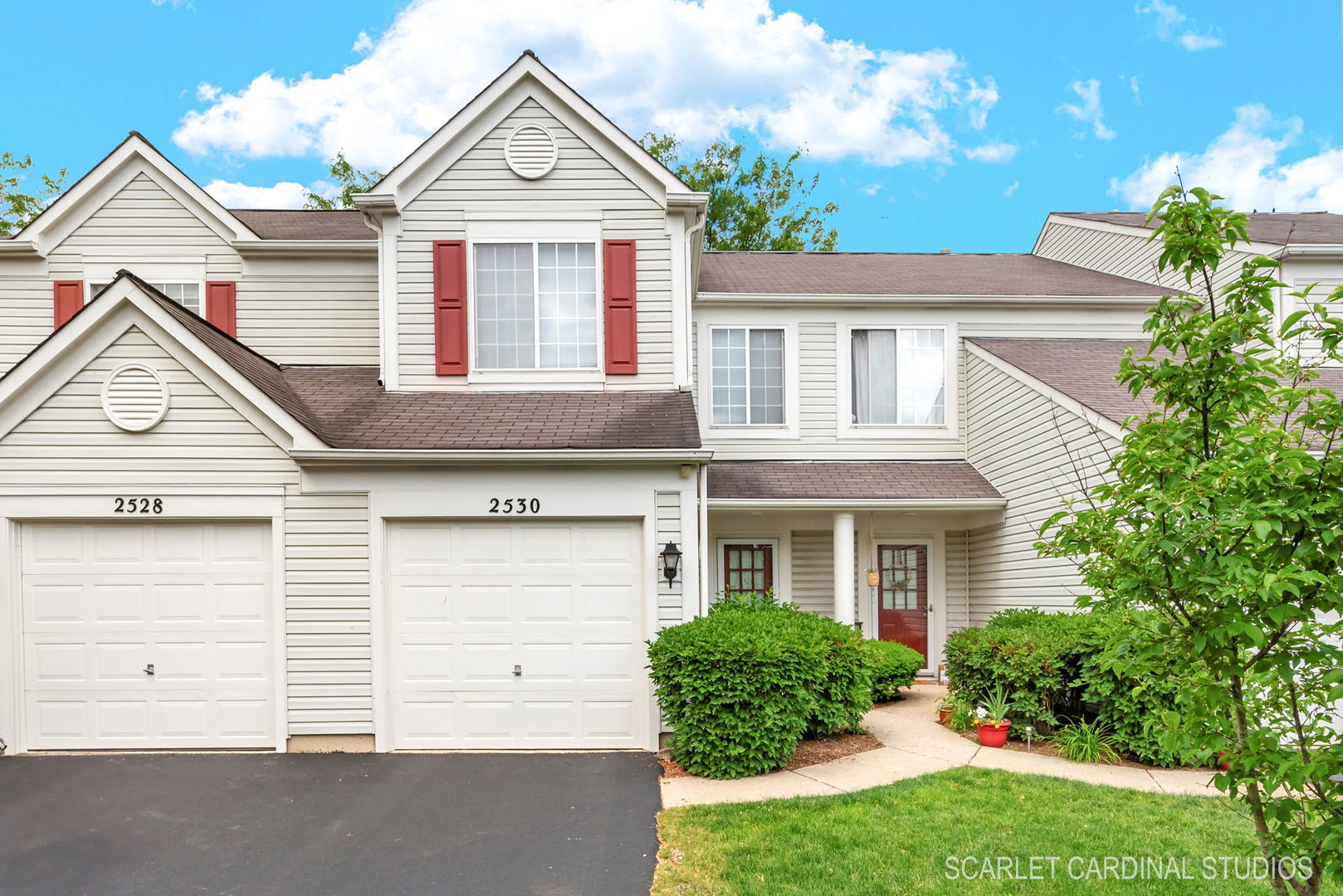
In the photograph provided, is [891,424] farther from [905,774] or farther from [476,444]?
[476,444]

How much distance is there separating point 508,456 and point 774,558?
591 centimetres

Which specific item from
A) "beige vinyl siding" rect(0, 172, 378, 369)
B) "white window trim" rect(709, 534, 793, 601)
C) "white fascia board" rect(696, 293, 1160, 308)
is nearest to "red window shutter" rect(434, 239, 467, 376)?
"beige vinyl siding" rect(0, 172, 378, 369)

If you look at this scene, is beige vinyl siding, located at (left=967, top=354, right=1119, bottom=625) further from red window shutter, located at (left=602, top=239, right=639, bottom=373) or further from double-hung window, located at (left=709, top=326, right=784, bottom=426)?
red window shutter, located at (left=602, top=239, right=639, bottom=373)

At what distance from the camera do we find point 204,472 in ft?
27.1

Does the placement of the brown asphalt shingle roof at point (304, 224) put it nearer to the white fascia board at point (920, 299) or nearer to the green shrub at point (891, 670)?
the white fascia board at point (920, 299)

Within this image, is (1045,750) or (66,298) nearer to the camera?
(1045,750)

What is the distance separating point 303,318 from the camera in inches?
445

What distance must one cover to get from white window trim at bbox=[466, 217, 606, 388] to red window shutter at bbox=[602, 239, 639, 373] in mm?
104

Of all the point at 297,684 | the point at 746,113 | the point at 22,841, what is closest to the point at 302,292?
the point at 297,684

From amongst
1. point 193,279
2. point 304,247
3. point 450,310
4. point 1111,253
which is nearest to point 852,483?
point 450,310

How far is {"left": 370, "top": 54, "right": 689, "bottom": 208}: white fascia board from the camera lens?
381 inches

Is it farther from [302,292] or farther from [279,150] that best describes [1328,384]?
[279,150]

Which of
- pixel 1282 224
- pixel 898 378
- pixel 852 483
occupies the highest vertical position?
pixel 1282 224

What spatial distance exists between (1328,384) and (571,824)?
11311 millimetres
